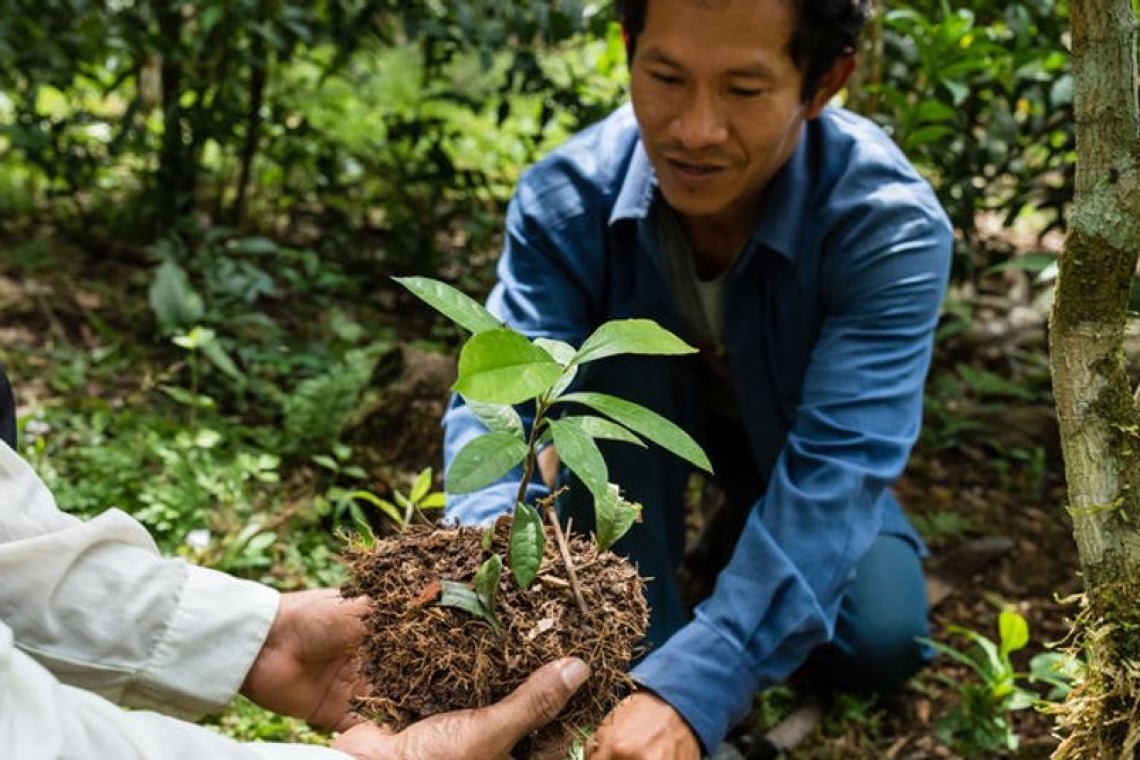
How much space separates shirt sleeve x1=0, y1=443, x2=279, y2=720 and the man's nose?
109 centimetres

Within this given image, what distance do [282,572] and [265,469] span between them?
42 cm

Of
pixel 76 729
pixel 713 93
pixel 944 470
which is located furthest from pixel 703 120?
pixel 944 470

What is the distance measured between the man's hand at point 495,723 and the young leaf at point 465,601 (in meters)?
0.09

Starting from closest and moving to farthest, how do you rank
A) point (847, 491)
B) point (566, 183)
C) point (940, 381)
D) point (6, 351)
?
point (847, 491), point (566, 183), point (6, 351), point (940, 381)

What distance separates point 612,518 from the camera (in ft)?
5.21

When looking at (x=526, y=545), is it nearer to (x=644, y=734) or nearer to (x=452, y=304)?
(x=452, y=304)

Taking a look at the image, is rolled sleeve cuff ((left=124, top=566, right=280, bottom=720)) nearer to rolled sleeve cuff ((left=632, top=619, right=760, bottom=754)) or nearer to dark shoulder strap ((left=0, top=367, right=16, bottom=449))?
dark shoulder strap ((left=0, top=367, right=16, bottom=449))

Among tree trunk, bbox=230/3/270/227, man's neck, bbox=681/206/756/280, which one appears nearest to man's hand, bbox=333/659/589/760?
man's neck, bbox=681/206/756/280

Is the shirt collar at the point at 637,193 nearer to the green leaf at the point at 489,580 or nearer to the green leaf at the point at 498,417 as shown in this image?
the green leaf at the point at 498,417

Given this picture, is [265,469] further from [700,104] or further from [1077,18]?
[1077,18]

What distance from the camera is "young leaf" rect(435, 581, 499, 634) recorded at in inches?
59.9

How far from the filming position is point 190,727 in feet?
4.99

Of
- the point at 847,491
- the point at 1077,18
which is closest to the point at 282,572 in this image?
the point at 847,491

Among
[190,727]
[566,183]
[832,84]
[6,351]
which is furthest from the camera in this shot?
[6,351]
